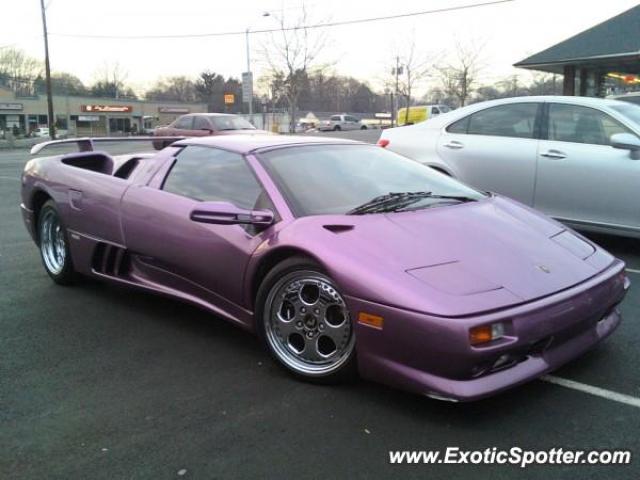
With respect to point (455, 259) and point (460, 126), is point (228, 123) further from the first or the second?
point (455, 259)

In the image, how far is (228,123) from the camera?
17.8m

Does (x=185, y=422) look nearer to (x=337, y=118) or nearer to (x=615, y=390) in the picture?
(x=615, y=390)

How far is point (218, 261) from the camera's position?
3.50 meters

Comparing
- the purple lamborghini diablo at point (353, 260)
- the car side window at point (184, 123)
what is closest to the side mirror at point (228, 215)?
the purple lamborghini diablo at point (353, 260)

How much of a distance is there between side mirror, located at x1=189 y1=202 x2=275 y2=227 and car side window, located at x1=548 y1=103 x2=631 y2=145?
3.60 meters

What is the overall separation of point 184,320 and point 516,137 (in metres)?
3.76

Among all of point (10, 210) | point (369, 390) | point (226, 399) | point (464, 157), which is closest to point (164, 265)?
point (226, 399)

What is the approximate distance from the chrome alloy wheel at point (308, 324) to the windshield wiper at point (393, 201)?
19.5 inches

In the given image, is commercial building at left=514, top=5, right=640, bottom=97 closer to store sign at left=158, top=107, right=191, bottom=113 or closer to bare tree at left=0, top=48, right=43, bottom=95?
store sign at left=158, top=107, right=191, bottom=113

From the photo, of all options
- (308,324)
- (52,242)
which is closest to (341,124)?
(52,242)

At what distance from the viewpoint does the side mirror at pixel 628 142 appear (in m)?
5.18

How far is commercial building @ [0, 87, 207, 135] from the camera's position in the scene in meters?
70.4

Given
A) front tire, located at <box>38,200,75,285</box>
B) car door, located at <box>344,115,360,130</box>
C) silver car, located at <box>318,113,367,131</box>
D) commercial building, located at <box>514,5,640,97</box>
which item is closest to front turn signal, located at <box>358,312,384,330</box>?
front tire, located at <box>38,200,75,285</box>

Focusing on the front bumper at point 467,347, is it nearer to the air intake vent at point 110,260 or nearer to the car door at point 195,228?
the car door at point 195,228
